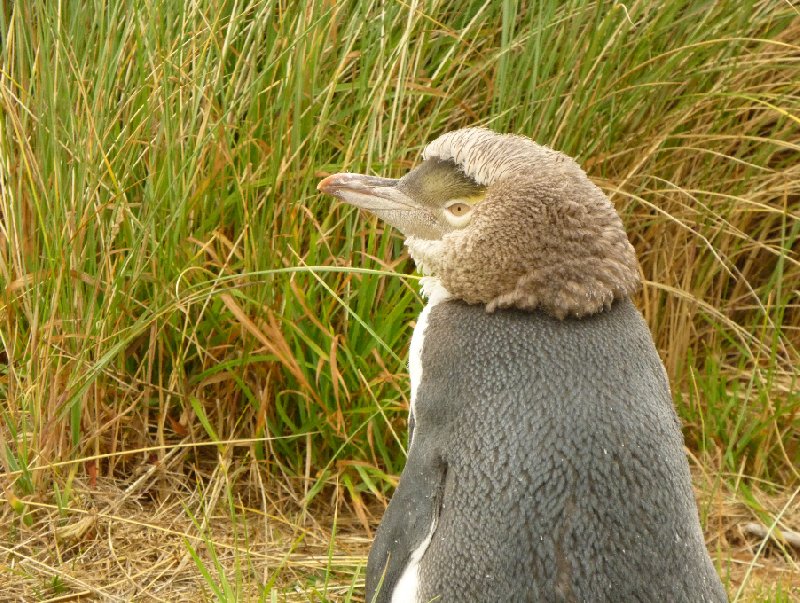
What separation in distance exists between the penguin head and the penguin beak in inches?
3.3

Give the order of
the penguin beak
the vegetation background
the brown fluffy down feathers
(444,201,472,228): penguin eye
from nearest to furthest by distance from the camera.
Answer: the brown fluffy down feathers, (444,201,472,228): penguin eye, the penguin beak, the vegetation background

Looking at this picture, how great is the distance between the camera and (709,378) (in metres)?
3.63

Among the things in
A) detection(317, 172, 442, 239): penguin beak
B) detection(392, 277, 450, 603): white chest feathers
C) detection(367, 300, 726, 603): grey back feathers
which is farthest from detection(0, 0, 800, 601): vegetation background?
detection(367, 300, 726, 603): grey back feathers

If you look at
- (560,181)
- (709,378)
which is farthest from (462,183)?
(709,378)

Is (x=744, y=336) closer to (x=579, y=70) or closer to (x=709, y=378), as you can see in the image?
(x=709, y=378)

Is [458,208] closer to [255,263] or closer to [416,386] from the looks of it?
[416,386]

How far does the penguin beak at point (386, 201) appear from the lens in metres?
2.41

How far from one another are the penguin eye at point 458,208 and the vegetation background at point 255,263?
410 mm

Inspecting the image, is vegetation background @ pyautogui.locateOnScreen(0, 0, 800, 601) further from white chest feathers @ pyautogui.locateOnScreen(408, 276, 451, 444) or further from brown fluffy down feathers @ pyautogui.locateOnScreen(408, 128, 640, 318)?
brown fluffy down feathers @ pyautogui.locateOnScreen(408, 128, 640, 318)

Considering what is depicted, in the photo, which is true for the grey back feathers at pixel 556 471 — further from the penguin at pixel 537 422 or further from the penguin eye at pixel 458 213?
the penguin eye at pixel 458 213

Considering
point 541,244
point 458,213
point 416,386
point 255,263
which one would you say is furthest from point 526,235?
point 255,263

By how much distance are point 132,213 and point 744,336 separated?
6.52ft

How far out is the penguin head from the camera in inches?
82.2

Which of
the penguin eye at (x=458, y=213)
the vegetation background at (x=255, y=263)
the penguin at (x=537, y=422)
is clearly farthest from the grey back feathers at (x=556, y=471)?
the vegetation background at (x=255, y=263)
